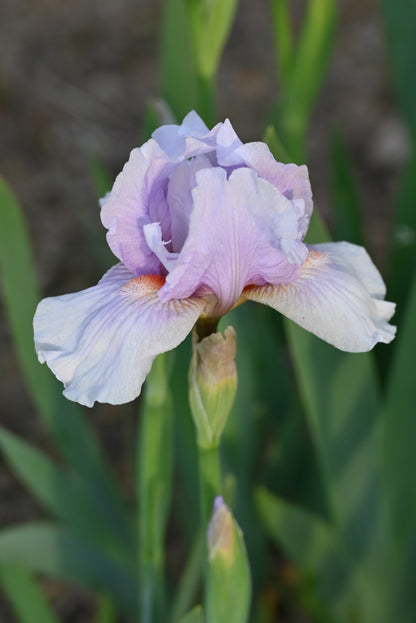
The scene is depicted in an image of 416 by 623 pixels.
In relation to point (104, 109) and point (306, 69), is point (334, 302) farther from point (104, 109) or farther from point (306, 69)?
point (104, 109)

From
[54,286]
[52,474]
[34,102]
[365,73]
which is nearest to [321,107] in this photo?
[365,73]

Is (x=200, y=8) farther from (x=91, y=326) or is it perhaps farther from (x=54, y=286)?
(x=54, y=286)

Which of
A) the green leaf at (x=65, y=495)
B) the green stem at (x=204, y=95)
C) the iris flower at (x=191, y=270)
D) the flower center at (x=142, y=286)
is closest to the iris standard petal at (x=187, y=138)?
the iris flower at (x=191, y=270)

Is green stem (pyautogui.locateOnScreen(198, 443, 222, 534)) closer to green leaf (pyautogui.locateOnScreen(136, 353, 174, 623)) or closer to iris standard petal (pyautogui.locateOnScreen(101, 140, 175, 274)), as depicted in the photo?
green leaf (pyautogui.locateOnScreen(136, 353, 174, 623))

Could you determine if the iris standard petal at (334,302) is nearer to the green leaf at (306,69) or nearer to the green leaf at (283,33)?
the green leaf at (306,69)

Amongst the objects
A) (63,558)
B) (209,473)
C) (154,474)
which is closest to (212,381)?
(209,473)

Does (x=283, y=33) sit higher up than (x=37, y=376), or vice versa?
(x=283, y=33)

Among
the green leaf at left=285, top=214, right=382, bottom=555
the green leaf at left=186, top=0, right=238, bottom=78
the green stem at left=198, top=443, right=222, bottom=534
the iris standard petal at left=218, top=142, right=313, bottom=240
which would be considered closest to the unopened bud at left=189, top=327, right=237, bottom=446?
the green stem at left=198, top=443, right=222, bottom=534
